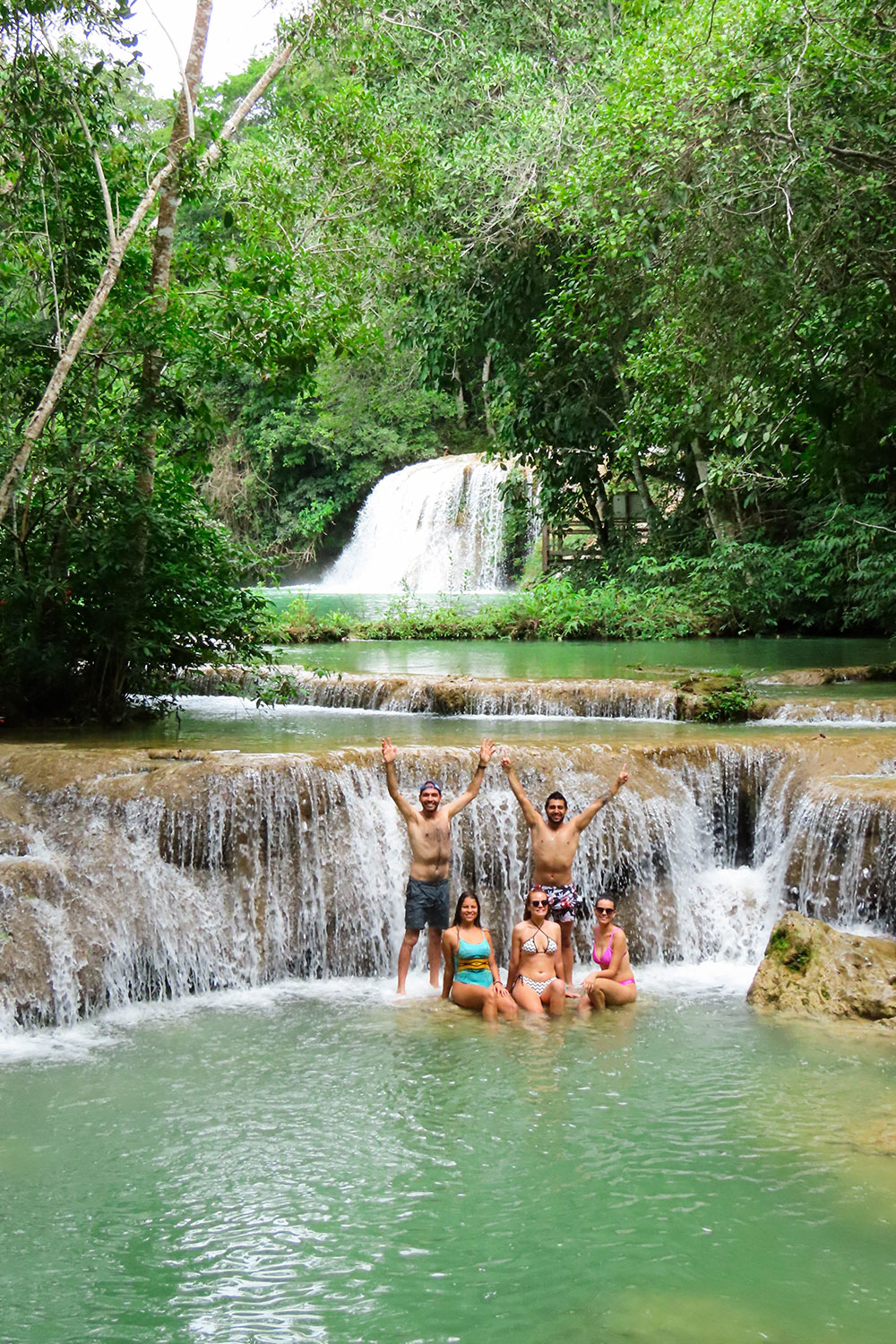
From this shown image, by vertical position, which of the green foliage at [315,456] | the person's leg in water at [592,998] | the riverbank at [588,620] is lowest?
the person's leg in water at [592,998]

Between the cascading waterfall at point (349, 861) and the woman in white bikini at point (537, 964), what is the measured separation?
119 centimetres

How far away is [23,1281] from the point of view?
14.9 ft

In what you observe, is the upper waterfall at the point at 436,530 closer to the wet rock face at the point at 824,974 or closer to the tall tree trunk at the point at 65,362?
the tall tree trunk at the point at 65,362

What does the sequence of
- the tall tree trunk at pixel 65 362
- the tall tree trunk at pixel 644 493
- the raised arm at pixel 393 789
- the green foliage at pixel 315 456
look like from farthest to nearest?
the green foliage at pixel 315 456
the tall tree trunk at pixel 644 493
the tall tree trunk at pixel 65 362
the raised arm at pixel 393 789

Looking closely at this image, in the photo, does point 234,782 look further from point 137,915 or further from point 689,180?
A: point 689,180

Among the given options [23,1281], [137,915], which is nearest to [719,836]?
[137,915]

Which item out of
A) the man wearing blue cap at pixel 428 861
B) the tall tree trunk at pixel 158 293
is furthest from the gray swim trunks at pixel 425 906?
the tall tree trunk at pixel 158 293

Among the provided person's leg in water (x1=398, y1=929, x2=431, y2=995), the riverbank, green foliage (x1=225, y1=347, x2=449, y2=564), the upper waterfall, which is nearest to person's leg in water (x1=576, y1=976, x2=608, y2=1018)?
person's leg in water (x1=398, y1=929, x2=431, y2=995)

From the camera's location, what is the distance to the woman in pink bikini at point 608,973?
756cm

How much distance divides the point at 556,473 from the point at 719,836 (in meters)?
13.6

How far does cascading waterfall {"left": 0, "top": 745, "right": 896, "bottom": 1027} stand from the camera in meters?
8.12

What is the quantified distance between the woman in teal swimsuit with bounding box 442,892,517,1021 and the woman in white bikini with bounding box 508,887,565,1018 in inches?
Answer: 4.7

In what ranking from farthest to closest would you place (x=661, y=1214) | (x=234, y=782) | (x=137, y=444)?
(x=137, y=444)
(x=234, y=782)
(x=661, y=1214)

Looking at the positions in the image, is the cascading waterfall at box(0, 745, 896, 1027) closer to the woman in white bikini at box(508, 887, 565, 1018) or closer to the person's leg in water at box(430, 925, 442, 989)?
the person's leg in water at box(430, 925, 442, 989)
